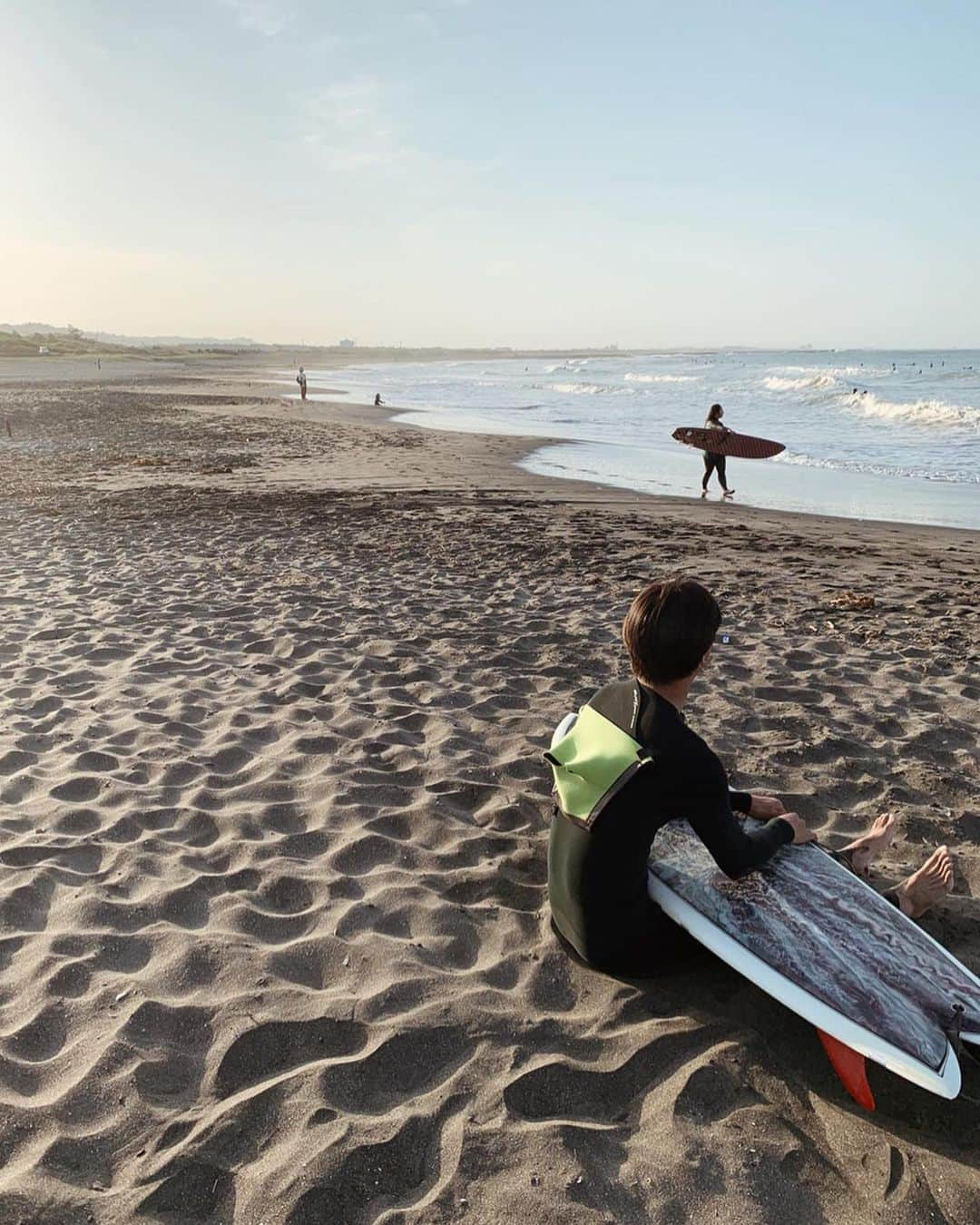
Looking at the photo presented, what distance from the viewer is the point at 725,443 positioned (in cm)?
1388

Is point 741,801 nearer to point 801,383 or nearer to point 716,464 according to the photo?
point 716,464

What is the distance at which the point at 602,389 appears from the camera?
43.2 metres

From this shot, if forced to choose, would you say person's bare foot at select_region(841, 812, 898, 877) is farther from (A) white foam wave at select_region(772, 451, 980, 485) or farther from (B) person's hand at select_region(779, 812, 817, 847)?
(A) white foam wave at select_region(772, 451, 980, 485)

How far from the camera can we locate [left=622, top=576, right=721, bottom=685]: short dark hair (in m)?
2.71

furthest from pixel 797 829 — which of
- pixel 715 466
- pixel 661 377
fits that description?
pixel 661 377

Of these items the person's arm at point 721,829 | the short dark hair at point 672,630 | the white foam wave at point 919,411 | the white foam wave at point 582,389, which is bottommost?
the white foam wave at point 582,389

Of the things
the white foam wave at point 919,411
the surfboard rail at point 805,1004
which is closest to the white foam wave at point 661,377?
the white foam wave at point 919,411

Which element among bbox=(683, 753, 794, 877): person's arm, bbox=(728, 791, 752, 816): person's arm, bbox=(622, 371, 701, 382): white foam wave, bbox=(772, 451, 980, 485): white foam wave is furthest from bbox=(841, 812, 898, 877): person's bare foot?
bbox=(622, 371, 701, 382): white foam wave

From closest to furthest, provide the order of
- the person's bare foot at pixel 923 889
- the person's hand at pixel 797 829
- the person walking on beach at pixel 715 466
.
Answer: the person's hand at pixel 797 829 → the person's bare foot at pixel 923 889 → the person walking on beach at pixel 715 466

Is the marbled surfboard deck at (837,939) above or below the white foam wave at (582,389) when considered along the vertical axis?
above

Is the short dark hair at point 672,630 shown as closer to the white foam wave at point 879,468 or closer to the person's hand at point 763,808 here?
the person's hand at point 763,808

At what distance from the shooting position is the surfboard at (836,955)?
7.93 feet

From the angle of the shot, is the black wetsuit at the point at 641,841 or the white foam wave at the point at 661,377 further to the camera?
the white foam wave at the point at 661,377

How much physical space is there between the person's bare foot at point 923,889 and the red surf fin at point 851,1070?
792 mm
